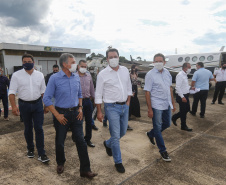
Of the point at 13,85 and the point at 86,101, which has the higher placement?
the point at 13,85

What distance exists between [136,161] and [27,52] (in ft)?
83.5

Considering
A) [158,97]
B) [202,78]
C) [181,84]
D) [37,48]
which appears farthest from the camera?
[37,48]

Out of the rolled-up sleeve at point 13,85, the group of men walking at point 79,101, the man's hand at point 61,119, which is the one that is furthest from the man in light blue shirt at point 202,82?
the rolled-up sleeve at point 13,85

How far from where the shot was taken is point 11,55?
2280 centimetres

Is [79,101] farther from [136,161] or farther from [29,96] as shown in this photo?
[136,161]

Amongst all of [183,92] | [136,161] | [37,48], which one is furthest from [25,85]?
[37,48]

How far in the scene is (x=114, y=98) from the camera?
2984mm

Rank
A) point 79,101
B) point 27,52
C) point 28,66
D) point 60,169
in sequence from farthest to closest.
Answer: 1. point 27,52
2. point 28,66
3. point 79,101
4. point 60,169

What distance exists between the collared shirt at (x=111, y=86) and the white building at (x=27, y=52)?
1992cm

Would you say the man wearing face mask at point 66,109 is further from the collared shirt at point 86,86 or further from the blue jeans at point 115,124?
the collared shirt at point 86,86

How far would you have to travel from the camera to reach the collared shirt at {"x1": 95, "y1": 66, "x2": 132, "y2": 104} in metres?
2.99

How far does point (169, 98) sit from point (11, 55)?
79.6 feet

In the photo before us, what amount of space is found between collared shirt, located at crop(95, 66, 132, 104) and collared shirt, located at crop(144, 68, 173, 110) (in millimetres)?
609

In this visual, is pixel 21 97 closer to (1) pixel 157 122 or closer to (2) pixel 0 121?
(1) pixel 157 122
